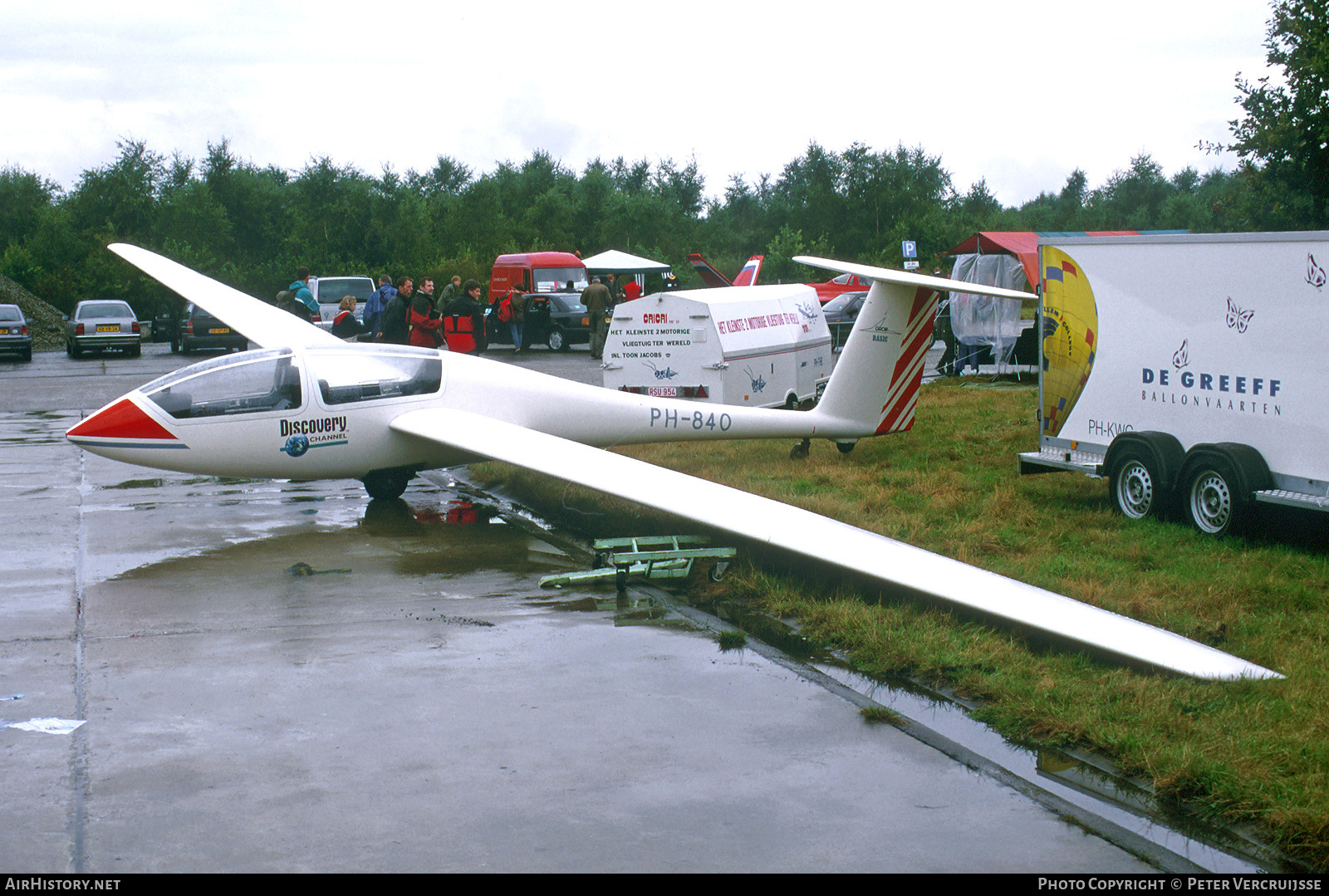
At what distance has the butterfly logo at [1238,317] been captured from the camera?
27.8 feet

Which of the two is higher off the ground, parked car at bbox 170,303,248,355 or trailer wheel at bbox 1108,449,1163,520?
parked car at bbox 170,303,248,355

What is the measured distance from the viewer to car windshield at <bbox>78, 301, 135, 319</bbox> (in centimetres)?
3300

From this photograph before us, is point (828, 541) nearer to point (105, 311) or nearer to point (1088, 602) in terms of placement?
point (1088, 602)

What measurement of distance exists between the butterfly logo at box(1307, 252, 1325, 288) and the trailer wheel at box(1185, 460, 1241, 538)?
143 cm

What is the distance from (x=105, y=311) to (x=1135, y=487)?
3155cm

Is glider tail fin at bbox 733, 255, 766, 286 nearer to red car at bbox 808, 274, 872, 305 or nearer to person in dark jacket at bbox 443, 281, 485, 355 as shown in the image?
person in dark jacket at bbox 443, 281, 485, 355

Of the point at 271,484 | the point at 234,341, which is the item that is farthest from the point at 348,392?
the point at 234,341

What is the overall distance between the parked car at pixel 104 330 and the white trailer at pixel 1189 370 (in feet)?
96.3

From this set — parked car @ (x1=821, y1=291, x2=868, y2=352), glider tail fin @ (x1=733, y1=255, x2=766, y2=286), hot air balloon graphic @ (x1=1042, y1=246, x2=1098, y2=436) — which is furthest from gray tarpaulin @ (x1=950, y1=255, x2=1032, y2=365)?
hot air balloon graphic @ (x1=1042, y1=246, x2=1098, y2=436)

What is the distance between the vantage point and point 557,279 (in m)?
33.3

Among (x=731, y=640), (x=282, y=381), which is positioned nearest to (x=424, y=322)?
(x=282, y=381)

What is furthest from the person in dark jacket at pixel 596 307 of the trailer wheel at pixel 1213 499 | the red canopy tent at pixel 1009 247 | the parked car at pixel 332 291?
the trailer wheel at pixel 1213 499
